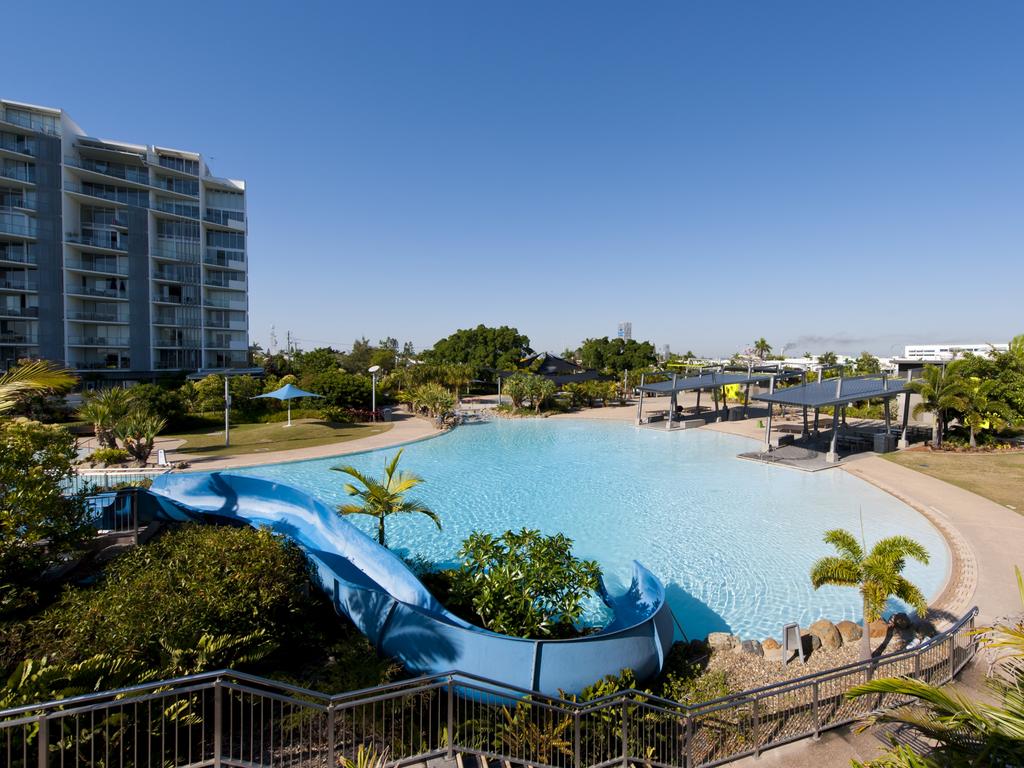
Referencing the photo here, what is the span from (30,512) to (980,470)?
28027 mm

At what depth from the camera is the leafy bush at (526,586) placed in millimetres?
7129

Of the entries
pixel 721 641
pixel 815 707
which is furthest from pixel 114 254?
pixel 815 707

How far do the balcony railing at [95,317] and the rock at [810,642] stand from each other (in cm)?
4563

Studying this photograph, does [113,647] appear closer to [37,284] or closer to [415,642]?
[415,642]

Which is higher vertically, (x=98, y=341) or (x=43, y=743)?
(x=98, y=341)

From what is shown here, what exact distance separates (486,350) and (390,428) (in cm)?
2280

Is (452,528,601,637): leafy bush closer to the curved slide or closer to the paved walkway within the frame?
the curved slide

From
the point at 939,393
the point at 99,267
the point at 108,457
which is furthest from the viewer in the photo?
the point at 99,267

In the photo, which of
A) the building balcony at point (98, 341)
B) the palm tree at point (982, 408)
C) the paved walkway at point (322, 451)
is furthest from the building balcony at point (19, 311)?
the palm tree at point (982, 408)

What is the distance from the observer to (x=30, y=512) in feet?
24.4

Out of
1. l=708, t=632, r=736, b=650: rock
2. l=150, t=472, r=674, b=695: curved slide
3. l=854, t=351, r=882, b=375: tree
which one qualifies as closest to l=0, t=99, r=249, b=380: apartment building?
l=150, t=472, r=674, b=695: curved slide

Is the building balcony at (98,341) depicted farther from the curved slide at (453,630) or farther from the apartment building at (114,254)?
the curved slide at (453,630)

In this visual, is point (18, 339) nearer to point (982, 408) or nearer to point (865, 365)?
point (982, 408)

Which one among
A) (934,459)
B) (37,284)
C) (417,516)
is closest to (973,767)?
(417,516)
